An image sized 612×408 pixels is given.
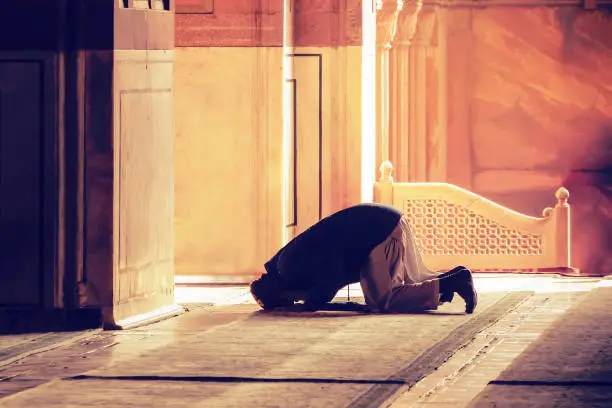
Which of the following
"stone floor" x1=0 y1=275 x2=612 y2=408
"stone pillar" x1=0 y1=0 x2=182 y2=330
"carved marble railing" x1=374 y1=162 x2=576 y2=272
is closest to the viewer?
"stone floor" x1=0 y1=275 x2=612 y2=408

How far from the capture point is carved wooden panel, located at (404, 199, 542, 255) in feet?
47.9

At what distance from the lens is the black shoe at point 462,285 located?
36.9 ft

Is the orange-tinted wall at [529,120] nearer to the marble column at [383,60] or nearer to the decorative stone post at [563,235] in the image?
the marble column at [383,60]

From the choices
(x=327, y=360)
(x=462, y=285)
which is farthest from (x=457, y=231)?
(x=327, y=360)

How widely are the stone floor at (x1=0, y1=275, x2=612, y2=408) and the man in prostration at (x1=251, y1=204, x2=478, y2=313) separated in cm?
15

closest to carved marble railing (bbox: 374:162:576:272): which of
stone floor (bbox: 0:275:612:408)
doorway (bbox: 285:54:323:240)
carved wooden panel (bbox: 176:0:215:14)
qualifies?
doorway (bbox: 285:54:323:240)

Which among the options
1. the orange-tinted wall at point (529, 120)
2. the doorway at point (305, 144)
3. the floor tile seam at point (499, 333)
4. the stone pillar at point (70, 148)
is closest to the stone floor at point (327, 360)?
the floor tile seam at point (499, 333)

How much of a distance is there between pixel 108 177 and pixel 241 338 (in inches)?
53.1

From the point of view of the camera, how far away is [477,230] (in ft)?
48.1

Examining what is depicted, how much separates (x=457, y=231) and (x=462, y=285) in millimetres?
3403

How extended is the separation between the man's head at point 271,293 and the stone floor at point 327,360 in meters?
0.11

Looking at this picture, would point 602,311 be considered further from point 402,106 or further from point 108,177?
point 402,106

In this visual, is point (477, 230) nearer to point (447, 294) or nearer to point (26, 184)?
point (447, 294)

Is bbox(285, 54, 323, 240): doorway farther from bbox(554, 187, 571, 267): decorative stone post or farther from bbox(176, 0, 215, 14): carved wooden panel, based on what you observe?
bbox(554, 187, 571, 267): decorative stone post
